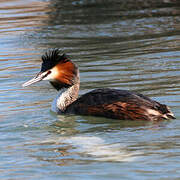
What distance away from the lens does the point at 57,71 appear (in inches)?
357

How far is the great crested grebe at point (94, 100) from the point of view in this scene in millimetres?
8234

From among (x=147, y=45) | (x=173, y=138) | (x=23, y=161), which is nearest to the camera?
(x=23, y=161)

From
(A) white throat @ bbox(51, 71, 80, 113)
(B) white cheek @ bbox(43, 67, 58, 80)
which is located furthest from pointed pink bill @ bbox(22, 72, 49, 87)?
(A) white throat @ bbox(51, 71, 80, 113)

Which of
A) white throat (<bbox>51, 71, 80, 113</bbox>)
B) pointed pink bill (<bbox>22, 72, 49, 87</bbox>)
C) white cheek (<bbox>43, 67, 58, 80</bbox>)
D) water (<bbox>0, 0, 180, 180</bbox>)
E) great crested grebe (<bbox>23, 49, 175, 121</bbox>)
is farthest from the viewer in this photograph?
white throat (<bbox>51, 71, 80, 113</bbox>)

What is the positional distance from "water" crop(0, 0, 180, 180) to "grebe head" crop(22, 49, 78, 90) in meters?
0.52

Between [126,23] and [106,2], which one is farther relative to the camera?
[106,2]

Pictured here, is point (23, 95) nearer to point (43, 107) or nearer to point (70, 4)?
point (43, 107)

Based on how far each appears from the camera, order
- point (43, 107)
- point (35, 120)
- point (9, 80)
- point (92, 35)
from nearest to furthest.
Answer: point (35, 120), point (43, 107), point (9, 80), point (92, 35)

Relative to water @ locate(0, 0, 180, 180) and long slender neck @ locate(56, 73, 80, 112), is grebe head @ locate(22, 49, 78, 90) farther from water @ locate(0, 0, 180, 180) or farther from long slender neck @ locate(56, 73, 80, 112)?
water @ locate(0, 0, 180, 180)

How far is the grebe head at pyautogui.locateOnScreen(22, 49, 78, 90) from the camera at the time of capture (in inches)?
351

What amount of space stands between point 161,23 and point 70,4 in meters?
5.18

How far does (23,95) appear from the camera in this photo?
10.2 metres

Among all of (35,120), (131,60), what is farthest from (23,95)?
(131,60)

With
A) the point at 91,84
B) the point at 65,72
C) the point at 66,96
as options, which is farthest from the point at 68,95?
the point at 91,84
